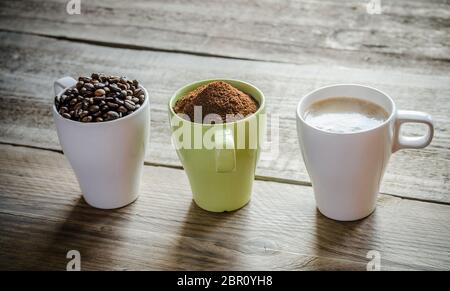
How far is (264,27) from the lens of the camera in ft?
4.65

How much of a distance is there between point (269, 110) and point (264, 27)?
1.10ft

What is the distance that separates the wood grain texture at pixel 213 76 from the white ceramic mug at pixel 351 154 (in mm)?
96

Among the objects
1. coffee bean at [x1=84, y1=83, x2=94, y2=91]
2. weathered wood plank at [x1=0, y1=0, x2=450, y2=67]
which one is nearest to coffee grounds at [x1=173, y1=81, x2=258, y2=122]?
coffee bean at [x1=84, y1=83, x2=94, y2=91]

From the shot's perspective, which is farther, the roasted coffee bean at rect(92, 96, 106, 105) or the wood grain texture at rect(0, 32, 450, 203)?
the wood grain texture at rect(0, 32, 450, 203)

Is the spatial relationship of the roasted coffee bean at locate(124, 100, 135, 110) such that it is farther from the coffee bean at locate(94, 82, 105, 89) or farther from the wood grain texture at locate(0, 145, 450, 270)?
the wood grain texture at locate(0, 145, 450, 270)

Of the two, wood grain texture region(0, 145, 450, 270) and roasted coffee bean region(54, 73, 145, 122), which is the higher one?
roasted coffee bean region(54, 73, 145, 122)

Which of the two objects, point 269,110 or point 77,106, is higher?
point 77,106

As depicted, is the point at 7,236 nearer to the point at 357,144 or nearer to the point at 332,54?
the point at 357,144

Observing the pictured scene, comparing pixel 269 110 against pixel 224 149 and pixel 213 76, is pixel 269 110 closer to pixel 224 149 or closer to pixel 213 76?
pixel 213 76

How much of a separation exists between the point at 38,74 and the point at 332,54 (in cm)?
60

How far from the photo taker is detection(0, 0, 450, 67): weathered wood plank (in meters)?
1.30

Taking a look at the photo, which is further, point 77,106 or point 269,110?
point 269,110

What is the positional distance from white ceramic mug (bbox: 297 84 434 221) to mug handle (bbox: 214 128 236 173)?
3.9 inches

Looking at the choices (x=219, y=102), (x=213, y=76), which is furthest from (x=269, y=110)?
(x=219, y=102)
